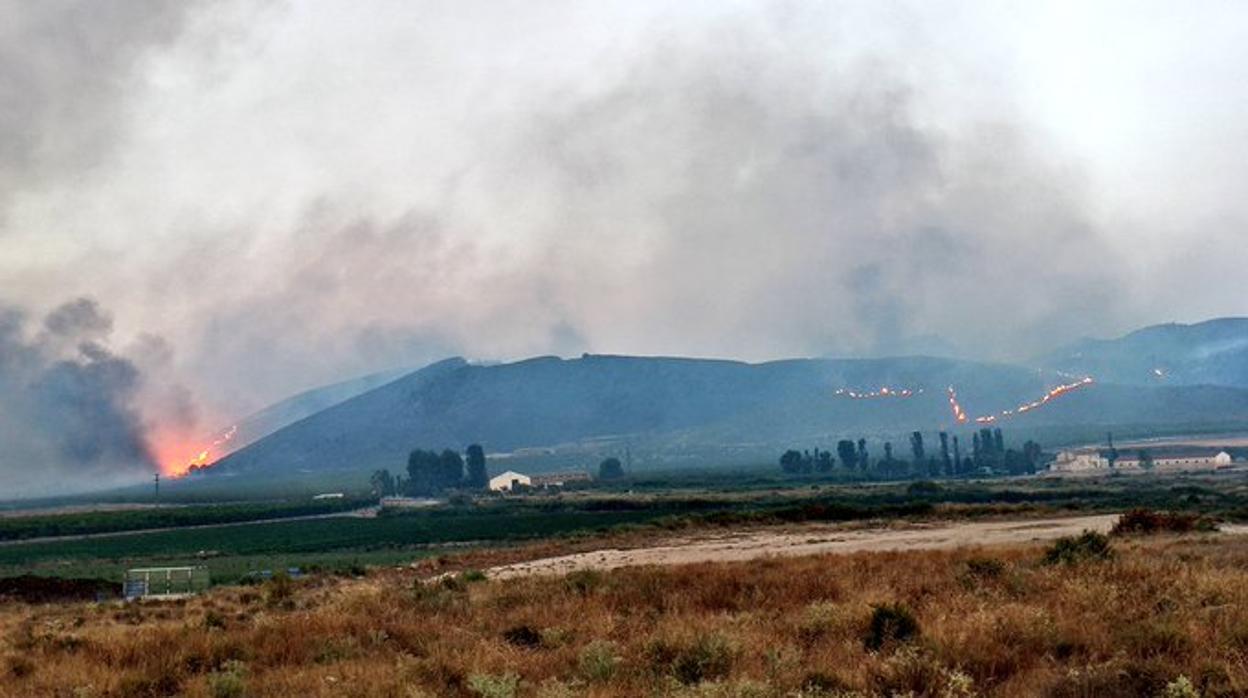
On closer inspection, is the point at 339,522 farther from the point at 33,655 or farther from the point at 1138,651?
the point at 1138,651

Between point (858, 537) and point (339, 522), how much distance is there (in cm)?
11479

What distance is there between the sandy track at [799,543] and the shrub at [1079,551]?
1085cm

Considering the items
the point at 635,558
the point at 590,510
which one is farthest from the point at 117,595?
the point at 590,510

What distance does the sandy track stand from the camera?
37781 millimetres

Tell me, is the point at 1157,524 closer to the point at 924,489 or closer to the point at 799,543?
the point at 799,543

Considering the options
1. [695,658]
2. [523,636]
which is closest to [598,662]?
[695,658]

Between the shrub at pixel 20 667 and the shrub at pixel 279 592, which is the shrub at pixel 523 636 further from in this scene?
the shrub at pixel 279 592

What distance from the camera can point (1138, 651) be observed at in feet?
38.1

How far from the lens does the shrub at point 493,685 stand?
Answer: 424 inches

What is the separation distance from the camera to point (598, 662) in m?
12.4

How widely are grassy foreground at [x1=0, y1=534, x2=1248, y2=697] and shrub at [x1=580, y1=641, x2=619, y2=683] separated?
41mm

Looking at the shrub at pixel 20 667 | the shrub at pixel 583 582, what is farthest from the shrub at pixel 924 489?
the shrub at pixel 20 667

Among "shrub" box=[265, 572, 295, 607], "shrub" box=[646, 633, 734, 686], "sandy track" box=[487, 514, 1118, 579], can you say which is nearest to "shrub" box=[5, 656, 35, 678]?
"shrub" box=[646, 633, 734, 686]

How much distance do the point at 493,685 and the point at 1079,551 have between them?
1686cm
